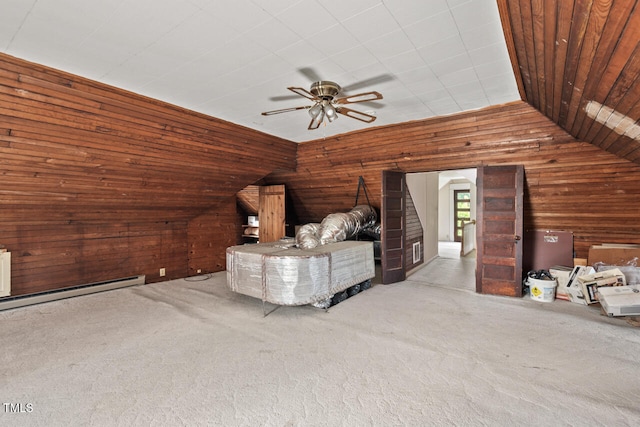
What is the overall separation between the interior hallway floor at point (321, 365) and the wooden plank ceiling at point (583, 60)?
1900mm

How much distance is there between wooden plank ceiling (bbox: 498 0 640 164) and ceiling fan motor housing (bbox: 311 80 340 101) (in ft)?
4.34

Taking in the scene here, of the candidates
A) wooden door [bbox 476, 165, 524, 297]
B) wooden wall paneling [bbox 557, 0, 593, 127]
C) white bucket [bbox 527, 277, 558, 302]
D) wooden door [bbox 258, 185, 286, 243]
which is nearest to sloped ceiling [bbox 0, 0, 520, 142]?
wooden wall paneling [bbox 557, 0, 593, 127]

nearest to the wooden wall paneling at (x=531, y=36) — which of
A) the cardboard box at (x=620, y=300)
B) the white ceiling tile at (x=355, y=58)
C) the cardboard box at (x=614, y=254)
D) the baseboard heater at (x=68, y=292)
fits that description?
the white ceiling tile at (x=355, y=58)

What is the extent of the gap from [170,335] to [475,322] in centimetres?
310

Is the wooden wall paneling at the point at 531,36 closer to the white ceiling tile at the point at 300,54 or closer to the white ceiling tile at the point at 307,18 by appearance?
the white ceiling tile at the point at 307,18

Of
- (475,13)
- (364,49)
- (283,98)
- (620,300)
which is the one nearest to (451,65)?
(475,13)

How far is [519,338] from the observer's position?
2.73 metres

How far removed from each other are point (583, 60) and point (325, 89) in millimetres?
1778

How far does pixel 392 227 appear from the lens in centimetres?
474

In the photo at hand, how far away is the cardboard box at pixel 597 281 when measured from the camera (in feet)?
11.1

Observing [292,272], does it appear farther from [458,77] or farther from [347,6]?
[458,77]

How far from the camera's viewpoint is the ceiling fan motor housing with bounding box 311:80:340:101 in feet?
8.71

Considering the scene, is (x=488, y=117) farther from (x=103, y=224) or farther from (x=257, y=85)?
(x=103, y=224)

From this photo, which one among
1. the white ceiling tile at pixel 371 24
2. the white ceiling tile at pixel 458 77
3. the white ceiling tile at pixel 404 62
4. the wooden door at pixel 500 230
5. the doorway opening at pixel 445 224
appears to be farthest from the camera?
the doorway opening at pixel 445 224
